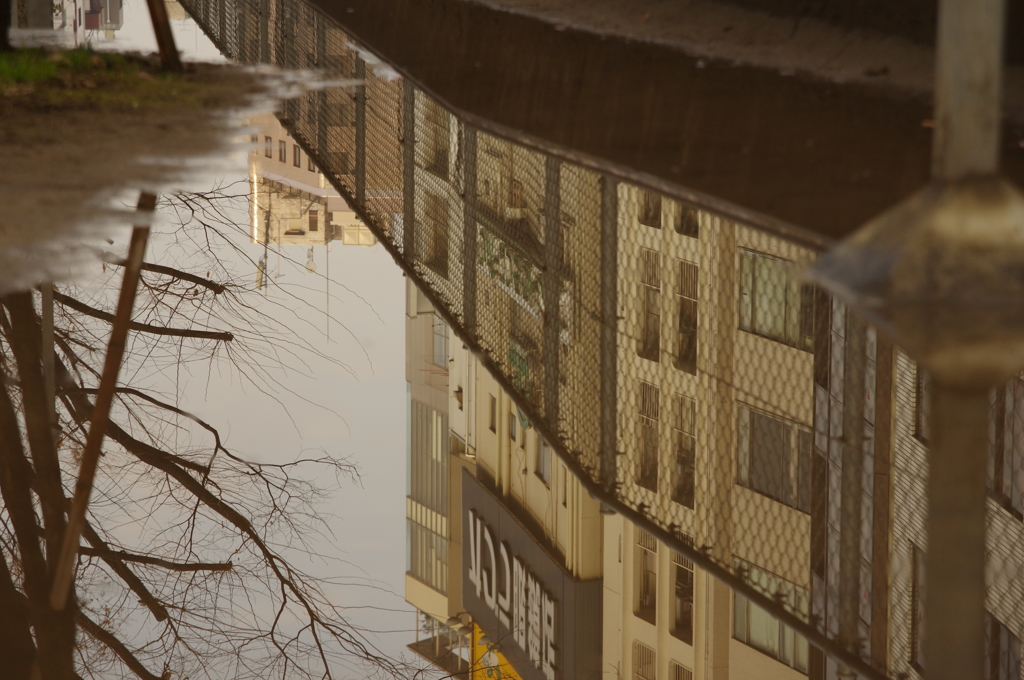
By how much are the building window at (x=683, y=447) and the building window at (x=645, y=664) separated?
36.9 inches

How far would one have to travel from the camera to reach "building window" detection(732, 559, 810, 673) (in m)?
3.71

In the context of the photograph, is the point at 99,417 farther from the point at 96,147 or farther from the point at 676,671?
the point at 96,147

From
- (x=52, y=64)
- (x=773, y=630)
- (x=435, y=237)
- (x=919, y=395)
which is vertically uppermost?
(x=52, y=64)

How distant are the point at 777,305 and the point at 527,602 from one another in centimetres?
293

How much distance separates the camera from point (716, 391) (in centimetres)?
553

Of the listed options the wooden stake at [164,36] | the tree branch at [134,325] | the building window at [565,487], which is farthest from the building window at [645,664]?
the wooden stake at [164,36]

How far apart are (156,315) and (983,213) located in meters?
3.88

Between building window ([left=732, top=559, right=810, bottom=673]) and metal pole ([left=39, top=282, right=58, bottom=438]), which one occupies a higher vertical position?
metal pole ([left=39, top=282, right=58, bottom=438])

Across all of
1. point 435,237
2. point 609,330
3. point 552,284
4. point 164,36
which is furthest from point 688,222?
point 164,36

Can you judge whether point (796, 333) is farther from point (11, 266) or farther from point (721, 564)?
point (11, 266)

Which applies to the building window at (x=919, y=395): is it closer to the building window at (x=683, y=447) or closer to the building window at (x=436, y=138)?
the building window at (x=683, y=447)

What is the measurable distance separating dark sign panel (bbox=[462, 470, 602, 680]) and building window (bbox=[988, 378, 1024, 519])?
4.81ft

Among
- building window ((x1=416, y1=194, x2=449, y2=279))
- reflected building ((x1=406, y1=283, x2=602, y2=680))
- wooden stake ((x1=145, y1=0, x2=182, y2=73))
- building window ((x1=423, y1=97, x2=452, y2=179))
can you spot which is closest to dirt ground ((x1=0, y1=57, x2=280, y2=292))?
wooden stake ((x1=145, y1=0, x2=182, y2=73))

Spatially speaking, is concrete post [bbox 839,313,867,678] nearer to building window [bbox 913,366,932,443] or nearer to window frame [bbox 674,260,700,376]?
building window [bbox 913,366,932,443]
